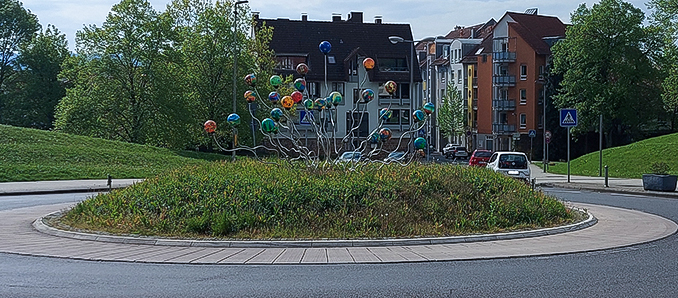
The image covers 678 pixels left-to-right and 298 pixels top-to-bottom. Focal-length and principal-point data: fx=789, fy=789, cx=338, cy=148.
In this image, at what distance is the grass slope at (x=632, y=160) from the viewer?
43.7 m

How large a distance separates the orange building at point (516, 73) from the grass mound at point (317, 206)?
6354cm

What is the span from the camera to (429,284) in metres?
10.1

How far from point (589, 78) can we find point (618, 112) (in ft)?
12.8

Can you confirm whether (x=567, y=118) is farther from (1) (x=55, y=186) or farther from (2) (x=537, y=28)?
(2) (x=537, y=28)

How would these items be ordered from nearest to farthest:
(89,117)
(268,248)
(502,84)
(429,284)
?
(429,284), (268,248), (89,117), (502,84)

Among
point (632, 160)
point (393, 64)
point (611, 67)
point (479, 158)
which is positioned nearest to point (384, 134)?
point (479, 158)

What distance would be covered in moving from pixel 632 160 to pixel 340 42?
40.6 meters

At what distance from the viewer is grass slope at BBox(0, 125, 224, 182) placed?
35.5 metres

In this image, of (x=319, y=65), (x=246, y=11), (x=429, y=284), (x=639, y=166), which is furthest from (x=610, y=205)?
(x=319, y=65)

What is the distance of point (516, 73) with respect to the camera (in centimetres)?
8375

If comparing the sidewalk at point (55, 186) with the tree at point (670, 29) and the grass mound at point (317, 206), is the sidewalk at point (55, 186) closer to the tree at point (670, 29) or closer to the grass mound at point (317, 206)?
the grass mound at point (317, 206)

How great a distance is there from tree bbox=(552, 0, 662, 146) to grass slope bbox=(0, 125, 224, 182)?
1474 inches

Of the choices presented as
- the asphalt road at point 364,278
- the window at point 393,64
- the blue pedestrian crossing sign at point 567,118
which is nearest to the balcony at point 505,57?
the window at point 393,64

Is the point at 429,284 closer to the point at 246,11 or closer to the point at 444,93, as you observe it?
the point at 246,11
